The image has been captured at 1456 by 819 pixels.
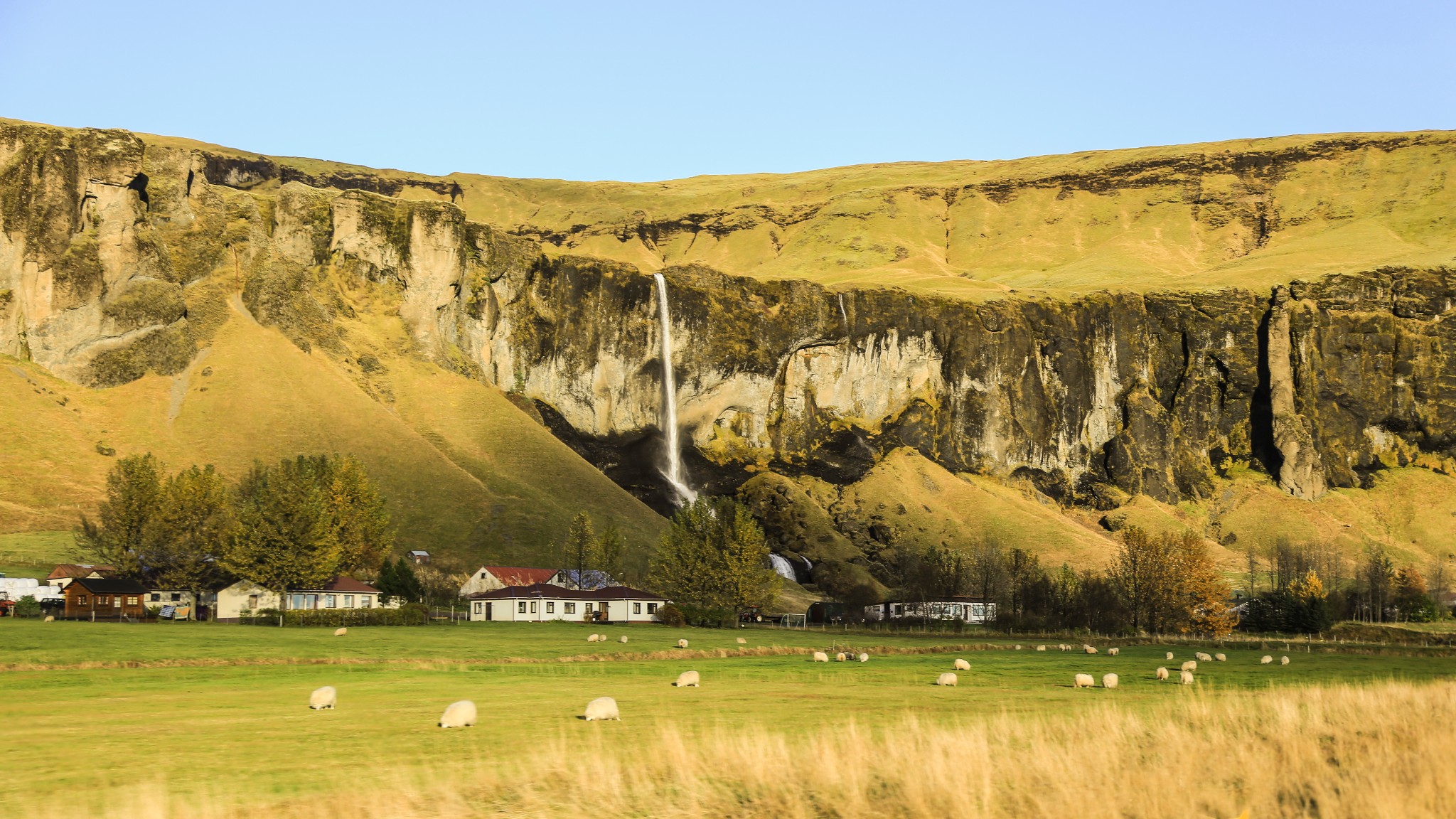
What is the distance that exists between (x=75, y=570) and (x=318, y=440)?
140 ft

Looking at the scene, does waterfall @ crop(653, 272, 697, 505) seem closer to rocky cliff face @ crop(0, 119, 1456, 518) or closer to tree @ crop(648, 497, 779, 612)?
rocky cliff face @ crop(0, 119, 1456, 518)

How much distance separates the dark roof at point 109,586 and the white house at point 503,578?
32149 mm

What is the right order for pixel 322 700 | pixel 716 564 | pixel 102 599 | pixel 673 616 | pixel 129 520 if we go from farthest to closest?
pixel 716 564, pixel 673 616, pixel 129 520, pixel 102 599, pixel 322 700

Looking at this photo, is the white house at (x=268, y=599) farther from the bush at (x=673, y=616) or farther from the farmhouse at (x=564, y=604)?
the bush at (x=673, y=616)

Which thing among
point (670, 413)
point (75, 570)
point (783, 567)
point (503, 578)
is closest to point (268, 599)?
→ point (75, 570)

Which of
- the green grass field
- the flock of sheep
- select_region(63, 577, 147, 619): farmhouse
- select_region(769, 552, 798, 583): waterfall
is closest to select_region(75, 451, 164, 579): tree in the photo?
select_region(63, 577, 147, 619): farmhouse

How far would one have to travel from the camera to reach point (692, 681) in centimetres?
4578

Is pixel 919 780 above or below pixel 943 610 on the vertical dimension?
above

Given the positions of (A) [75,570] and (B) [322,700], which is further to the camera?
(A) [75,570]

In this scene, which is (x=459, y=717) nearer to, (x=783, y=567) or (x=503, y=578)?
(x=503, y=578)

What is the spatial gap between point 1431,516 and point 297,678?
19529 centimetres

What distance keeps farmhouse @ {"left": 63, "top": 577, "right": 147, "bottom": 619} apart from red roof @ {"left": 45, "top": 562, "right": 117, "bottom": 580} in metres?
8.59

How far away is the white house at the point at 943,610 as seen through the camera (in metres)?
124

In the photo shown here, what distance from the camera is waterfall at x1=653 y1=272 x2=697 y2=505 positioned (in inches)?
7200
